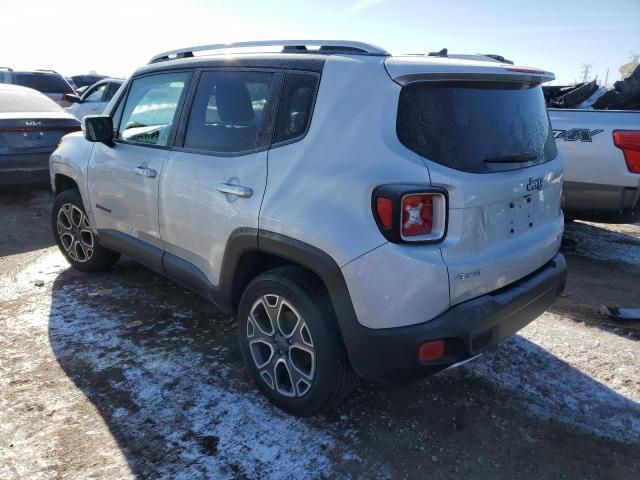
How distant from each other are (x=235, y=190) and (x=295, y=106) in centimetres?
54

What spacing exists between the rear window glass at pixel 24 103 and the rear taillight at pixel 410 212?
6603mm

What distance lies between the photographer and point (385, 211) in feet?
6.99

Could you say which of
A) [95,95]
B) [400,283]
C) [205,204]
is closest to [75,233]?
[205,204]

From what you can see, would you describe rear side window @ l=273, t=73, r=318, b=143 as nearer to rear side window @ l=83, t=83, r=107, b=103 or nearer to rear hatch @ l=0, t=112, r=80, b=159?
rear hatch @ l=0, t=112, r=80, b=159

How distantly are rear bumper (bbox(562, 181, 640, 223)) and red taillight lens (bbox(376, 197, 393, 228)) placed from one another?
3021 millimetres

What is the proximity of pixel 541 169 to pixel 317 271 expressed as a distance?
4.32ft

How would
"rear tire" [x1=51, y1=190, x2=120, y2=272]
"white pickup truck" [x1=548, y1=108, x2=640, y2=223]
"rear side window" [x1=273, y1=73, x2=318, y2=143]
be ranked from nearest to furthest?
"rear side window" [x1=273, y1=73, x2=318, y2=143], "rear tire" [x1=51, y1=190, x2=120, y2=272], "white pickup truck" [x1=548, y1=108, x2=640, y2=223]

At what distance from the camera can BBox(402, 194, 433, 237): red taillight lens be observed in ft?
7.00

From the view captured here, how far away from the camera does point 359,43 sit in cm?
255

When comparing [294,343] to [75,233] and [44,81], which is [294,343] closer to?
[75,233]

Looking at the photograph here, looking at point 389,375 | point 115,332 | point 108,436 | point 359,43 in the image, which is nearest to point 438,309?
point 389,375

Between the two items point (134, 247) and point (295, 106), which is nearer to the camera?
point (295, 106)

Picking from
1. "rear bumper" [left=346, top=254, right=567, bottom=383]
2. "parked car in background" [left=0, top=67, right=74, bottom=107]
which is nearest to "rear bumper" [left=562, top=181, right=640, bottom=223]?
"rear bumper" [left=346, top=254, right=567, bottom=383]

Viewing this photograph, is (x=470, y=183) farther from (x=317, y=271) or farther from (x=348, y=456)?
(x=348, y=456)
